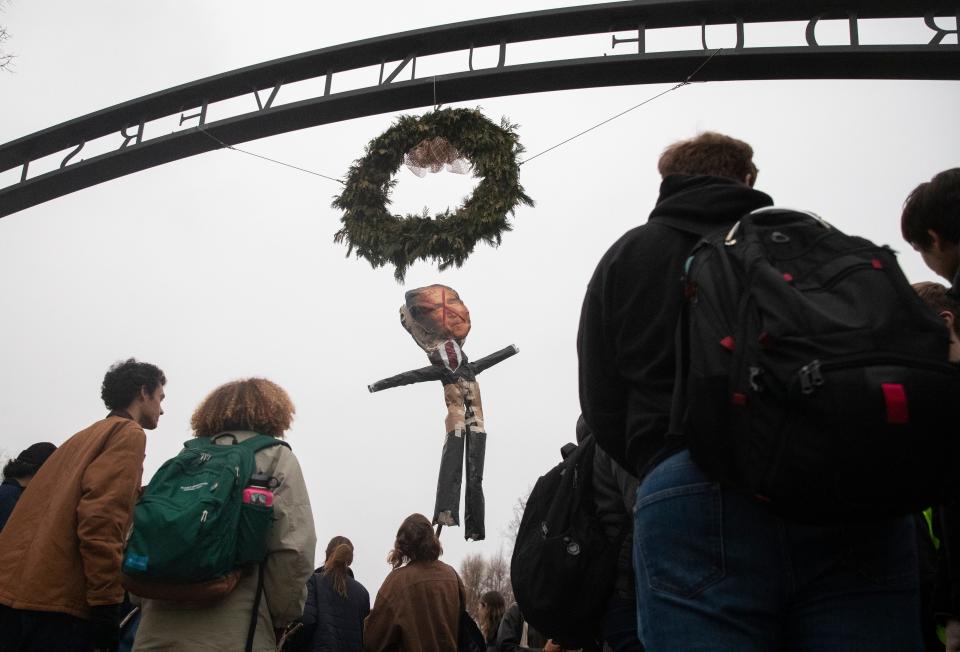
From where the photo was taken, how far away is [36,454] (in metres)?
4.73

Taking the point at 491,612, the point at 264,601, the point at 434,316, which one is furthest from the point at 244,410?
the point at 434,316

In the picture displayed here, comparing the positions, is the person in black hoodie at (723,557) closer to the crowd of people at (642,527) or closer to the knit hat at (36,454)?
the crowd of people at (642,527)

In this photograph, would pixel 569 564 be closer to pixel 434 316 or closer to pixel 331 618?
pixel 331 618

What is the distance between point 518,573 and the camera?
2.71m

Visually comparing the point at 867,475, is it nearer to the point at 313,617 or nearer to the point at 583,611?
the point at 583,611

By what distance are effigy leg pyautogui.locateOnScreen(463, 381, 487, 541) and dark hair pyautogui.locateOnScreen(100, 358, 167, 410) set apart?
12.0 ft

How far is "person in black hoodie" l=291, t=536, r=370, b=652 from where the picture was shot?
4949 millimetres

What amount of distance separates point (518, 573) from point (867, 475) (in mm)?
1334

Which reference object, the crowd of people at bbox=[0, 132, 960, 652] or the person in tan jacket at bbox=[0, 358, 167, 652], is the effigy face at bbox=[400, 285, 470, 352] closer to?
the crowd of people at bbox=[0, 132, 960, 652]

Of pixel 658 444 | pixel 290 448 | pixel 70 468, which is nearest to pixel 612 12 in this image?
pixel 290 448

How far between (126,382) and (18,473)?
0.88 metres

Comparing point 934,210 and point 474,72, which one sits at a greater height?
point 474,72

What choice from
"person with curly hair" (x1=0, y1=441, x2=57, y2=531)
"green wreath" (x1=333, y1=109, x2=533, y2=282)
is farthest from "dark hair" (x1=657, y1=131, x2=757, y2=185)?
"green wreath" (x1=333, y1=109, x2=533, y2=282)

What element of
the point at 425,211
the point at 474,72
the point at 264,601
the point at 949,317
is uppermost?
the point at 474,72
